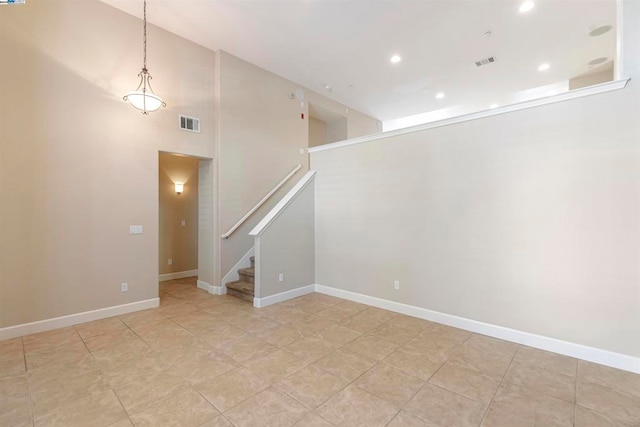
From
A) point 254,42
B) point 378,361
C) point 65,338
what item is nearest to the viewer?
point 378,361

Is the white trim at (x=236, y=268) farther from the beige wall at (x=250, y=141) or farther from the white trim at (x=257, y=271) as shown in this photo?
the white trim at (x=257, y=271)

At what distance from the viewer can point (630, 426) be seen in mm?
1876

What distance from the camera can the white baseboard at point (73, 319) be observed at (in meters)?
3.26

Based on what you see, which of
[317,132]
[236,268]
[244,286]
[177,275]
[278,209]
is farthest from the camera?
[317,132]

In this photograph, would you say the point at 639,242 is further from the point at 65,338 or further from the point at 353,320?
the point at 65,338

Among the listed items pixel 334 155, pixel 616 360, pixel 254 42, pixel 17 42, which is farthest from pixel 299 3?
pixel 616 360

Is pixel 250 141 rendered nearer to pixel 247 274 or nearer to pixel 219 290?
pixel 247 274

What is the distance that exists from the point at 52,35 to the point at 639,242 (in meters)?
6.97

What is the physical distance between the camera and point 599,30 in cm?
440

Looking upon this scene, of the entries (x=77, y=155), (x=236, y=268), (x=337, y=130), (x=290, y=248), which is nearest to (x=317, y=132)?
(x=337, y=130)

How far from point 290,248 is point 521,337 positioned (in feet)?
11.1

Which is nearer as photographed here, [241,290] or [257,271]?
[257,271]

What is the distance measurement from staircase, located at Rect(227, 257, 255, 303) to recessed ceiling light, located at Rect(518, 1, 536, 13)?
5.78 metres

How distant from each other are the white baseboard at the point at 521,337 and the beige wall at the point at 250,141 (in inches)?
108
